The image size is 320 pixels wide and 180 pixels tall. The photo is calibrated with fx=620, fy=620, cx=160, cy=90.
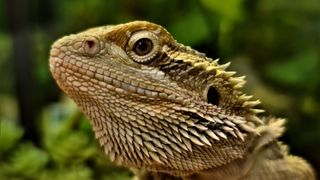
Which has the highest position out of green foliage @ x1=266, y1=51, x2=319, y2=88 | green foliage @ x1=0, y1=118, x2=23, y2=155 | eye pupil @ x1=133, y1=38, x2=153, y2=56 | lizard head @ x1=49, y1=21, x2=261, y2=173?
green foliage @ x1=266, y1=51, x2=319, y2=88

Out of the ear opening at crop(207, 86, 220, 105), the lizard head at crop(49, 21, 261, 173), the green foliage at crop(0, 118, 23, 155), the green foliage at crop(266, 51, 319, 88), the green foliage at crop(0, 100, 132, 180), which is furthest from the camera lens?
the green foliage at crop(266, 51, 319, 88)

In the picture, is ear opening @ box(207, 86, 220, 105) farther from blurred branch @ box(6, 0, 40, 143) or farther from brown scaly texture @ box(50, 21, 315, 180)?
blurred branch @ box(6, 0, 40, 143)

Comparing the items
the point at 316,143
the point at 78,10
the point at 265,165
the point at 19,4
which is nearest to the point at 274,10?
the point at 316,143

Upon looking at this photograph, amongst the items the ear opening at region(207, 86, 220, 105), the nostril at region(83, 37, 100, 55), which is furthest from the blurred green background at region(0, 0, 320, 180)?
the nostril at region(83, 37, 100, 55)

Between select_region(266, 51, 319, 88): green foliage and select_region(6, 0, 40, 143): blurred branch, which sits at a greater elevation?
select_region(266, 51, 319, 88): green foliage

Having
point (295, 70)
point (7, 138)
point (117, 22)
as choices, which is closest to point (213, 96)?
point (7, 138)

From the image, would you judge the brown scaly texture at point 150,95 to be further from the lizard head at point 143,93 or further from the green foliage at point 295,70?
the green foliage at point 295,70

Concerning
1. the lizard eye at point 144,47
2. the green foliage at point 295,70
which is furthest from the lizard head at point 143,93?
the green foliage at point 295,70
